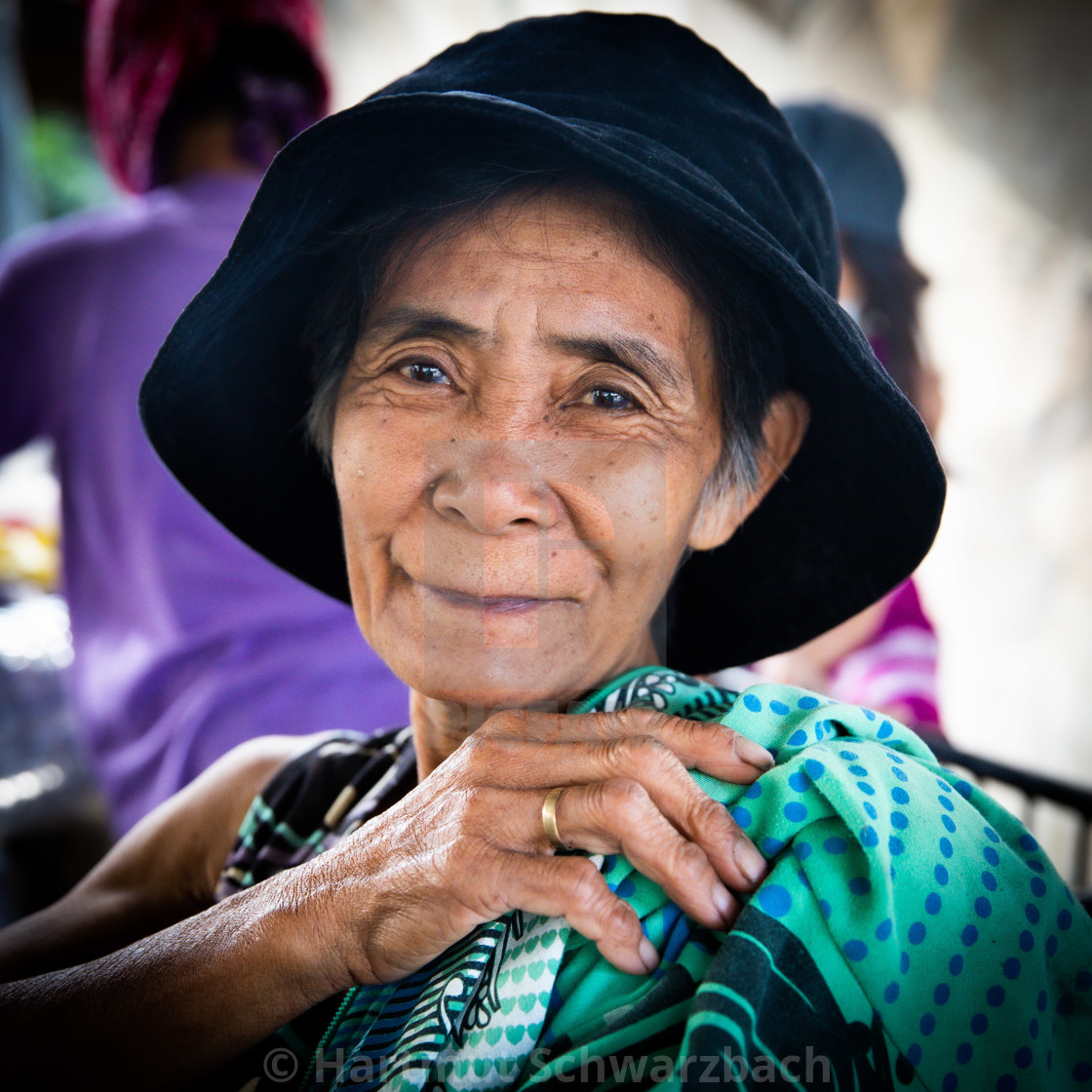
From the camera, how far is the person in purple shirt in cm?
200

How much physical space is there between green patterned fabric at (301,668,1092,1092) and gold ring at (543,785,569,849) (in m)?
0.06

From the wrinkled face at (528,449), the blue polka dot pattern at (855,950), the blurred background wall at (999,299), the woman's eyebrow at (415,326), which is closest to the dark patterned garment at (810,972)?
the blue polka dot pattern at (855,950)

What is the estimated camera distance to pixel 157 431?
4.71 feet

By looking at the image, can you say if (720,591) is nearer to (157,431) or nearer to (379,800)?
(379,800)

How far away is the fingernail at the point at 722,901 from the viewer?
2.63ft

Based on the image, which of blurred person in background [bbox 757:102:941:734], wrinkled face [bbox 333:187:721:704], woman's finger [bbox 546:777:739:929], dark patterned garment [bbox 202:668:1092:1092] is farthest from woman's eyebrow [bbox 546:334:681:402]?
blurred person in background [bbox 757:102:941:734]

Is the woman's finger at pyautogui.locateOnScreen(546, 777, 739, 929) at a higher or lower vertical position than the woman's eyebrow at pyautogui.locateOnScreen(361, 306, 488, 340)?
lower

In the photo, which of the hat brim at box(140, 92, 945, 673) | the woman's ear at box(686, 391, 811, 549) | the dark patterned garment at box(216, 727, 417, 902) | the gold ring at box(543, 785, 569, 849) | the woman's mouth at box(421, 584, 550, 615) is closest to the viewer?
the gold ring at box(543, 785, 569, 849)

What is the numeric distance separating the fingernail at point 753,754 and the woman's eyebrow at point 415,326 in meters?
0.57

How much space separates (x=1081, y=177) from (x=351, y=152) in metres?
1.65

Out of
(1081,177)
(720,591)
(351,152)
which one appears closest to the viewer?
(351,152)

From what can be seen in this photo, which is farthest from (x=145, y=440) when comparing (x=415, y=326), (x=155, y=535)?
(x=415, y=326)

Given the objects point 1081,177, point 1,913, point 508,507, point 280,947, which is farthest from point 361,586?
point 1,913

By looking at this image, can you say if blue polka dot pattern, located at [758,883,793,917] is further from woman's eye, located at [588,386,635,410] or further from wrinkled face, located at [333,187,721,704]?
woman's eye, located at [588,386,635,410]
